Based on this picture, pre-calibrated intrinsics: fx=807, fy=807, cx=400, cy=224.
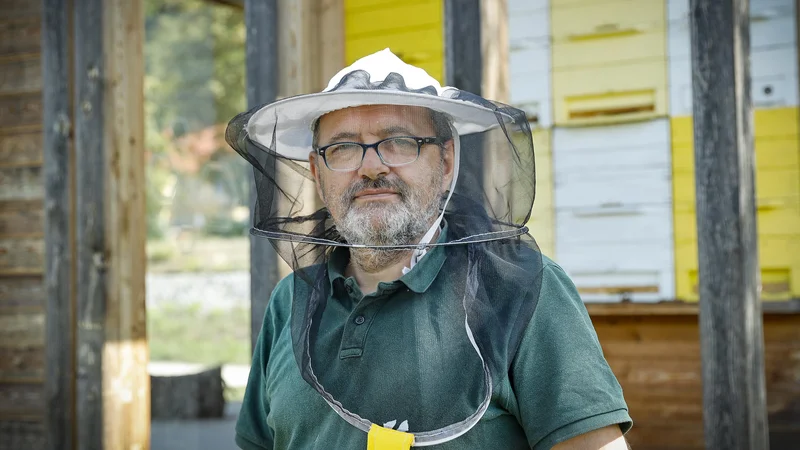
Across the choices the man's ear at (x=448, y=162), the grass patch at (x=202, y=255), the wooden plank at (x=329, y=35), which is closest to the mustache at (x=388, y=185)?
the man's ear at (x=448, y=162)

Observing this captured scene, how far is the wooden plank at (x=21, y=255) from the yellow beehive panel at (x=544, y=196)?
268 centimetres

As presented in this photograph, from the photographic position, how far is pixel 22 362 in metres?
4.46

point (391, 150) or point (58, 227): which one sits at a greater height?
point (391, 150)

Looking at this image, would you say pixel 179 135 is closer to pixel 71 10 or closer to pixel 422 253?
pixel 71 10

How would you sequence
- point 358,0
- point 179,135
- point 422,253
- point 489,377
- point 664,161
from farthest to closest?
point 179,135, point 358,0, point 664,161, point 422,253, point 489,377

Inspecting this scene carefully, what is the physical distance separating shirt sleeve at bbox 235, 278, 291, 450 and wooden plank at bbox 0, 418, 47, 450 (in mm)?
2942

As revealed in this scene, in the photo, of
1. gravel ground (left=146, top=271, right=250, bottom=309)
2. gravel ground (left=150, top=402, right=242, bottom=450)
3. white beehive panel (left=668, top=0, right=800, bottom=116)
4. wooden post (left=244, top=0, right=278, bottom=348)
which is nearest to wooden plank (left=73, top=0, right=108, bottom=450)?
wooden post (left=244, top=0, right=278, bottom=348)

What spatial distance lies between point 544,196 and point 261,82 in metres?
1.97

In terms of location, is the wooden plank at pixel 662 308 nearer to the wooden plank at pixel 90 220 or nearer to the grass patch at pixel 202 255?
the wooden plank at pixel 90 220

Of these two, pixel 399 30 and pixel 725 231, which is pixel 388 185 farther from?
pixel 399 30

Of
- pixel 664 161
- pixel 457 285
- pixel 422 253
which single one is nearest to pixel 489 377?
pixel 457 285

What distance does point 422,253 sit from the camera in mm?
1697

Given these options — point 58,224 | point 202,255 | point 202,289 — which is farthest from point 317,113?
point 202,255

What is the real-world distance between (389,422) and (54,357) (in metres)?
3.01
